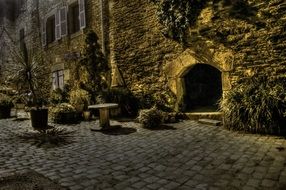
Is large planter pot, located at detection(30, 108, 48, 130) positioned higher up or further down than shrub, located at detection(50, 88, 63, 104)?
further down

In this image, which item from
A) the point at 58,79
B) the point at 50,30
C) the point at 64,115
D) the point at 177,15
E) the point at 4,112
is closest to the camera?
the point at 177,15

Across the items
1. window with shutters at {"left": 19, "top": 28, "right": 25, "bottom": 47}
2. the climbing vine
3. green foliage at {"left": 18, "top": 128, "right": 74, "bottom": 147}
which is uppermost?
window with shutters at {"left": 19, "top": 28, "right": 25, "bottom": 47}

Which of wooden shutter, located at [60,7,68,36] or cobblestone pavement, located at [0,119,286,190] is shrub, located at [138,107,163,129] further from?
wooden shutter, located at [60,7,68,36]

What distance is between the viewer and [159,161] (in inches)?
148

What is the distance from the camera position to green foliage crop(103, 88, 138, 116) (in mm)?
8281

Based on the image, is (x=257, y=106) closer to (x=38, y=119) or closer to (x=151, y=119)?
(x=151, y=119)

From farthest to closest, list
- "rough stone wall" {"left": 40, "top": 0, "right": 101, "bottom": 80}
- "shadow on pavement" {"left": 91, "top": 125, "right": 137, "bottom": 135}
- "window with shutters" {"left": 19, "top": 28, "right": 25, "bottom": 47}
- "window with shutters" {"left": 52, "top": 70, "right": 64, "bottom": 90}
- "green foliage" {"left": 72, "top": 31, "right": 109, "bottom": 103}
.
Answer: "window with shutters" {"left": 19, "top": 28, "right": 25, "bottom": 47}
"window with shutters" {"left": 52, "top": 70, "right": 64, "bottom": 90}
"rough stone wall" {"left": 40, "top": 0, "right": 101, "bottom": 80}
"green foliage" {"left": 72, "top": 31, "right": 109, "bottom": 103}
"shadow on pavement" {"left": 91, "top": 125, "right": 137, "bottom": 135}

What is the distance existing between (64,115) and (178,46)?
4029 mm

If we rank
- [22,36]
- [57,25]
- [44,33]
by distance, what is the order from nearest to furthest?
[57,25], [44,33], [22,36]

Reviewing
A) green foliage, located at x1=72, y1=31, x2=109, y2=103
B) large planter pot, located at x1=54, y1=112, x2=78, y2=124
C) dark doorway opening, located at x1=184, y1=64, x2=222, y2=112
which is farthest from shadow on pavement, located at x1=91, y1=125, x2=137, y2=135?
green foliage, located at x1=72, y1=31, x2=109, y2=103

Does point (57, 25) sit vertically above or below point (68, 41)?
above

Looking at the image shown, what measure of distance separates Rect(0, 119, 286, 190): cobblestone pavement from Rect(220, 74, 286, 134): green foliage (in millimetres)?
319

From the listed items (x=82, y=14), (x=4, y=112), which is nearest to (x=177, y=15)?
(x=82, y=14)

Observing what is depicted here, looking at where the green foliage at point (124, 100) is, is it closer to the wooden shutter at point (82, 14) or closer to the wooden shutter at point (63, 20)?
the wooden shutter at point (82, 14)
